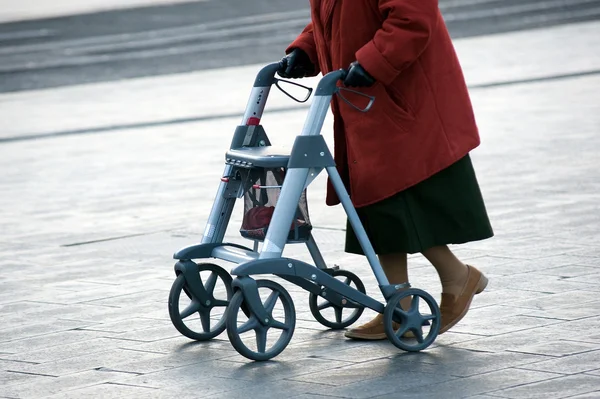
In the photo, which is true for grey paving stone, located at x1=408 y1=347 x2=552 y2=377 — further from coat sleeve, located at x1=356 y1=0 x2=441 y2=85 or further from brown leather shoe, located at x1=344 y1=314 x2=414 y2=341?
coat sleeve, located at x1=356 y1=0 x2=441 y2=85

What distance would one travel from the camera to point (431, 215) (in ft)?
17.2

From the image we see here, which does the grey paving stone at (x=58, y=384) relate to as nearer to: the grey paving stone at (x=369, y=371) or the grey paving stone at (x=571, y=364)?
the grey paving stone at (x=369, y=371)

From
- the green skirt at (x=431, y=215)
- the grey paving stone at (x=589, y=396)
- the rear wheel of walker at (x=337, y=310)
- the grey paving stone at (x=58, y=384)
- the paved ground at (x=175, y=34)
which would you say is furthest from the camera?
the paved ground at (x=175, y=34)

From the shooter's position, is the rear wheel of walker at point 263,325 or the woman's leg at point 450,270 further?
the woman's leg at point 450,270

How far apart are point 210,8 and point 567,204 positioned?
2261cm

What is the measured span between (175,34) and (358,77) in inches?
800

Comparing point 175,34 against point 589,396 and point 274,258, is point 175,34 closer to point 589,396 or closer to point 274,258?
point 274,258

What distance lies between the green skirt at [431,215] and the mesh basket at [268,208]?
10.6 inches

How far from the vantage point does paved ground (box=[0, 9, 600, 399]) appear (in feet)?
15.7

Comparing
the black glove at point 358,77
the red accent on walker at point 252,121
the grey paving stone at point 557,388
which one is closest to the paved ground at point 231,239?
the grey paving stone at point 557,388

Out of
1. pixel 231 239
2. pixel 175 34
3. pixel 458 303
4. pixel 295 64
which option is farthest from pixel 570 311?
pixel 175 34

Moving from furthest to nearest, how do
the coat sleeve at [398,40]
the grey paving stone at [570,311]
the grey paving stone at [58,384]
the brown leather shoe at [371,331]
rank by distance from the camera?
the grey paving stone at [570,311]
the brown leather shoe at [371,331]
the coat sleeve at [398,40]
the grey paving stone at [58,384]

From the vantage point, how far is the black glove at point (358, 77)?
4.92 meters

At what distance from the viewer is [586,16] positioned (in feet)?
73.3
